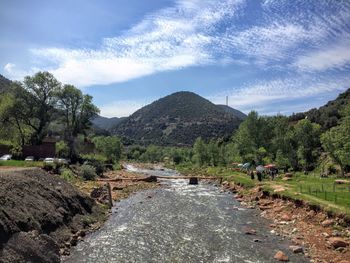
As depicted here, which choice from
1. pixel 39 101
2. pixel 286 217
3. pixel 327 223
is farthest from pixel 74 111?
pixel 327 223

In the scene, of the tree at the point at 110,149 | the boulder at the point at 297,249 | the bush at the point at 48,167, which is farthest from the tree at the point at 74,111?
the boulder at the point at 297,249

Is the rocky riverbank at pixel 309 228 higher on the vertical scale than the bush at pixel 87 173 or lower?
lower

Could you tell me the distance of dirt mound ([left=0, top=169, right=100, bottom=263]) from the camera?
2042 cm

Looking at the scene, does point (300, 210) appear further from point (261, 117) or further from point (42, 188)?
point (261, 117)

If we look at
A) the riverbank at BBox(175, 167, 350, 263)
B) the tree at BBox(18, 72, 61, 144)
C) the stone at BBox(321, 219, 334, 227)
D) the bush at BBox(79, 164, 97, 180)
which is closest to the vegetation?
the tree at BBox(18, 72, 61, 144)

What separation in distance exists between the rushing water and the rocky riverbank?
42.5 inches

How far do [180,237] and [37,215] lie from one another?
35.1 ft

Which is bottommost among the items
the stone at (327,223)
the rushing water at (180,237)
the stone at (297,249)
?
the rushing water at (180,237)

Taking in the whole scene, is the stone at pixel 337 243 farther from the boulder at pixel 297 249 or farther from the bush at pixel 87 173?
the bush at pixel 87 173

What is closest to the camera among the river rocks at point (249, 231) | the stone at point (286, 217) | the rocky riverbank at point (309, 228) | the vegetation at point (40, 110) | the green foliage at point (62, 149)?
the rocky riverbank at point (309, 228)

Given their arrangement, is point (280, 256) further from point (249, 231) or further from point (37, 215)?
point (37, 215)

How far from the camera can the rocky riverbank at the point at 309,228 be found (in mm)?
24672

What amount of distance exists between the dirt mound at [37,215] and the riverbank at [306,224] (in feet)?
53.9

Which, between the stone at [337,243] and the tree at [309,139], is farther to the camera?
the tree at [309,139]
